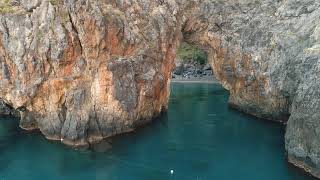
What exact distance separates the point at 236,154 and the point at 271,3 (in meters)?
27.0

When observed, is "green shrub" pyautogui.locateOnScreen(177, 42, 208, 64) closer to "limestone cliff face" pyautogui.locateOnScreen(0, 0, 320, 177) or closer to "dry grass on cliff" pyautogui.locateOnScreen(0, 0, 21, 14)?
"limestone cliff face" pyautogui.locateOnScreen(0, 0, 320, 177)

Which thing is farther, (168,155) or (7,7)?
(7,7)

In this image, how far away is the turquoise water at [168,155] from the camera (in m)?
38.1

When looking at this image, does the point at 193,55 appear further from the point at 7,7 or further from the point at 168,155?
the point at 168,155

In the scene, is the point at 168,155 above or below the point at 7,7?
below

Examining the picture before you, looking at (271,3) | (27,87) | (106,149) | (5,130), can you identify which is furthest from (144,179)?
(271,3)

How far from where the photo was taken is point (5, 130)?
184 feet

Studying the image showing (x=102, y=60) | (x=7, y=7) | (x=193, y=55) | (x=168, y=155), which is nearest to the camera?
(x=168, y=155)

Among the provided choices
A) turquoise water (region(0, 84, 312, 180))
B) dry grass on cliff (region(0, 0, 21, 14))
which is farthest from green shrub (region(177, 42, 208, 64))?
dry grass on cliff (region(0, 0, 21, 14))

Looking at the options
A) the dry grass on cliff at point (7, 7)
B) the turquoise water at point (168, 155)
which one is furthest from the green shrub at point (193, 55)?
the dry grass on cliff at point (7, 7)

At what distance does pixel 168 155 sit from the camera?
4369cm

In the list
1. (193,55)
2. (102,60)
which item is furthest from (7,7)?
(193,55)

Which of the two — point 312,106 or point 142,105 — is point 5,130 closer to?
point 142,105

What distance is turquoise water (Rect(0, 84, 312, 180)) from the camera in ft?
125
